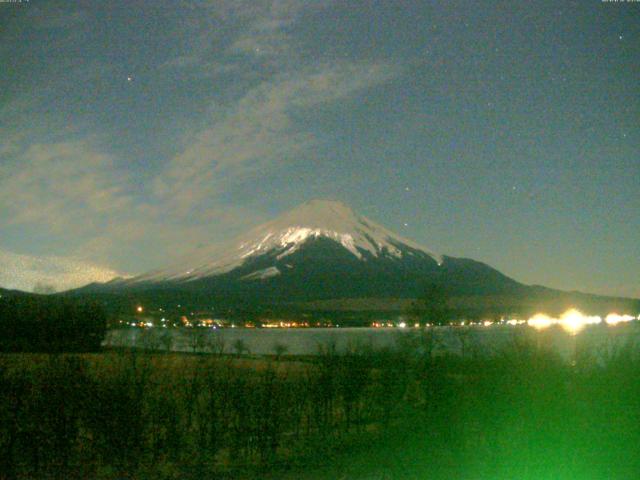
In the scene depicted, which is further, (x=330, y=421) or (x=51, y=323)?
(x=51, y=323)

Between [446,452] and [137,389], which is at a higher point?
[137,389]

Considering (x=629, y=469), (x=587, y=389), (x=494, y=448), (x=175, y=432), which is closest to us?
(x=629, y=469)

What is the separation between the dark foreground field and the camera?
344 inches

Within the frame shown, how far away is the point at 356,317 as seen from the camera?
90188 mm

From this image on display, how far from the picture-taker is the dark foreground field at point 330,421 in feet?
28.7

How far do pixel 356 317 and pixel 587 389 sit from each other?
79.4 m

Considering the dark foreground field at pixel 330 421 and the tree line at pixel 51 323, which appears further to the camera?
the tree line at pixel 51 323

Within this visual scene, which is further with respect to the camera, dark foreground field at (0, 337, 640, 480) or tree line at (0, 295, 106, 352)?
tree line at (0, 295, 106, 352)

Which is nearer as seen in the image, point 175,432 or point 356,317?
point 175,432

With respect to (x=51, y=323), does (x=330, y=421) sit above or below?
below

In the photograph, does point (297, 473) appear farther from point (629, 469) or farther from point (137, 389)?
point (629, 469)

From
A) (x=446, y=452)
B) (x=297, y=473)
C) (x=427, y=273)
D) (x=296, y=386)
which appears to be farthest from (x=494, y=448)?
(x=427, y=273)

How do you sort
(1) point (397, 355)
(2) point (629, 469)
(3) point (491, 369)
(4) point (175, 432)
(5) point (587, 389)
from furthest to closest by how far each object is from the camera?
(1) point (397, 355) → (3) point (491, 369) → (5) point (587, 389) → (4) point (175, 432) → (2) point (629, 469)

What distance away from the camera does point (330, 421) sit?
42.7 feet
